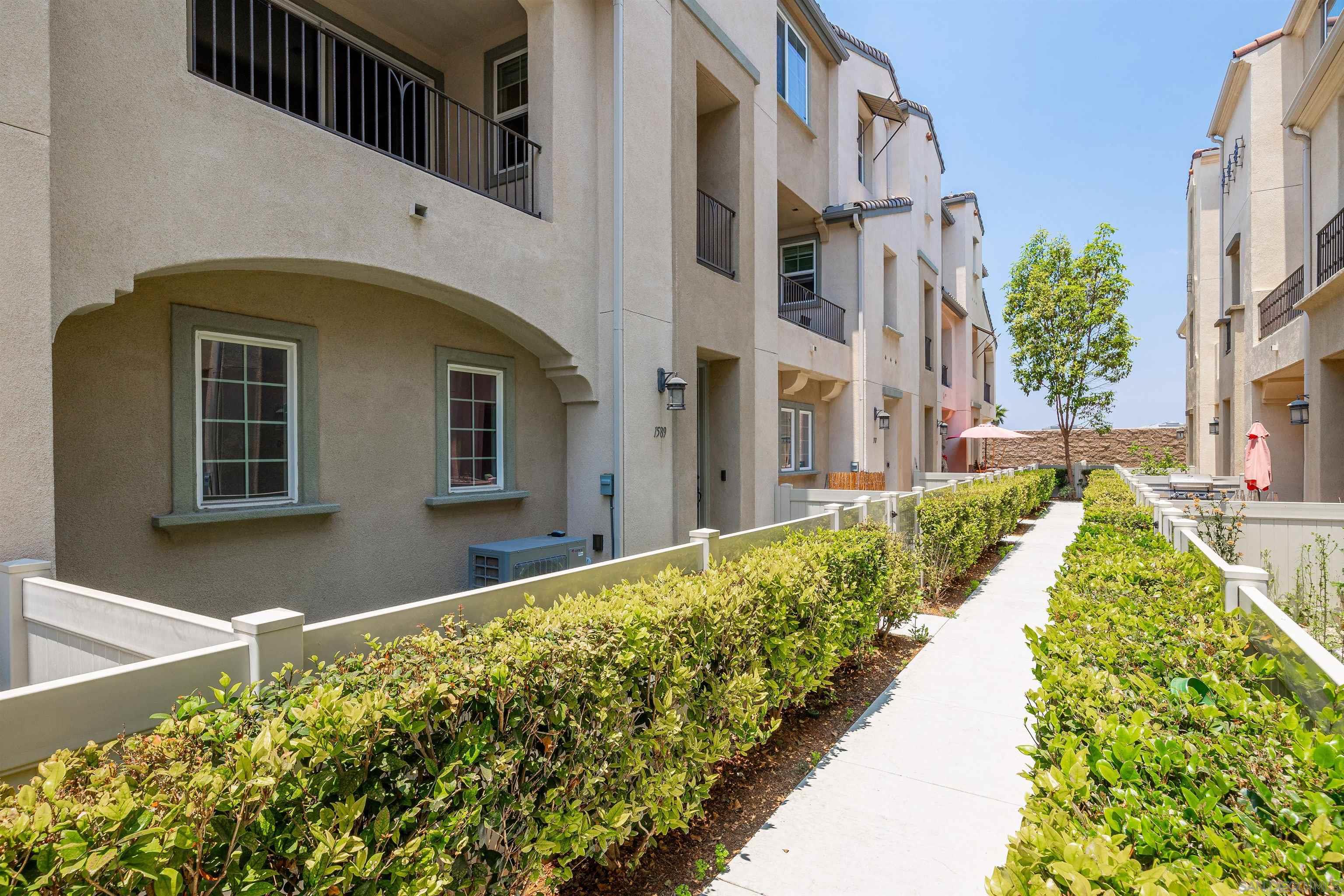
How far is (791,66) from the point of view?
496 inches

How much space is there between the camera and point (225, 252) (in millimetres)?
4379

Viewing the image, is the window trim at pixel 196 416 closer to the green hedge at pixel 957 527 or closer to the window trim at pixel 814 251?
the green hedge at pixel 957 527

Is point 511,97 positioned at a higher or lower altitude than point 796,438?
higher

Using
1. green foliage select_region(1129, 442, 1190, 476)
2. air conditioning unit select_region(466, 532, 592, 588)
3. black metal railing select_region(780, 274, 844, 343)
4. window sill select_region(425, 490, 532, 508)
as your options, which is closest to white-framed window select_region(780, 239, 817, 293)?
black metal railing select_region(780, 274, 844, 343)

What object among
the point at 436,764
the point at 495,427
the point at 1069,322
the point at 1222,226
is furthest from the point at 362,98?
the point at 1069,322

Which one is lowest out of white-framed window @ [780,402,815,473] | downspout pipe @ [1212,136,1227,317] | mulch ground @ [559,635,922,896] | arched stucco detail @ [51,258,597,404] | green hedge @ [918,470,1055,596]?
mulch ground @ [559,635,922,896]

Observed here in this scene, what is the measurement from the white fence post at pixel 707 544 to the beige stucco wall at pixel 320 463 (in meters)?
3.05

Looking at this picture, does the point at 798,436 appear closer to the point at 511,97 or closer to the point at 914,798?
the point at 511,97

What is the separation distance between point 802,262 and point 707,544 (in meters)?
11.5

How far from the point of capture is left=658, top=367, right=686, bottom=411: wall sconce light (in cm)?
811

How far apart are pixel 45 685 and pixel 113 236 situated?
3.15 metres

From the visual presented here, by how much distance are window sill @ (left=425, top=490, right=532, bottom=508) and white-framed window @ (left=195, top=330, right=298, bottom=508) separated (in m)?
1.31

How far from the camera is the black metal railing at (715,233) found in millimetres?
10031

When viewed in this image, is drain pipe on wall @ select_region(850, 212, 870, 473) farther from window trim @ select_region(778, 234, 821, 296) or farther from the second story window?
the second story window
